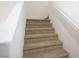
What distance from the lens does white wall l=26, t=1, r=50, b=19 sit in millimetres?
4698

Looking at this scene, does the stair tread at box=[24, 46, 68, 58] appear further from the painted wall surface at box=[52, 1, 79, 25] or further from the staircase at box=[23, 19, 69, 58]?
the painted wall surface at box=[52, 1, 79, 25]

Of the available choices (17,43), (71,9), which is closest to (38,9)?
(71,9)

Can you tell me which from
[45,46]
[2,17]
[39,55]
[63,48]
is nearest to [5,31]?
[2,17]

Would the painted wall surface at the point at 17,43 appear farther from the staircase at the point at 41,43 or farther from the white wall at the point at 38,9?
the white wall at the point at 38,9

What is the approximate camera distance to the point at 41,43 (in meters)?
3.09

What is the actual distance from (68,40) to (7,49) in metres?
2.12

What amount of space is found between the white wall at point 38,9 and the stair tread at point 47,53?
1.95 metres

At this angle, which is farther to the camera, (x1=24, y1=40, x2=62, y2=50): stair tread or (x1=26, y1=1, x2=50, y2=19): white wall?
(x1=26, y1=1, x2=50, y2=19): white wall

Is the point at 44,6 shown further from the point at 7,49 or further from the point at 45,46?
the point at 7,49

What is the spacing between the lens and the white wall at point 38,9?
4.70 metres

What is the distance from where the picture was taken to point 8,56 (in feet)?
3.21

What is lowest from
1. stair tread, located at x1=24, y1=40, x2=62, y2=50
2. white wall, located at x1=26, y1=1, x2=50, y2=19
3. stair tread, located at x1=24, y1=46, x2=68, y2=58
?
stair tread, located at x1=24, y1=46, x2=68, y2=58

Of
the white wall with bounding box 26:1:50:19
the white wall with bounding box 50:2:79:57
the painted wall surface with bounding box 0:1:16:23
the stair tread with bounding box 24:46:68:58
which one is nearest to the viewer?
the painted wall surface with bounding box 0:1:16:23

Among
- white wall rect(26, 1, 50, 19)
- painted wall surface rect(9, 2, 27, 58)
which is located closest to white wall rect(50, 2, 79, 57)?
painted wall surface rect(9, 2, 27, 58)
